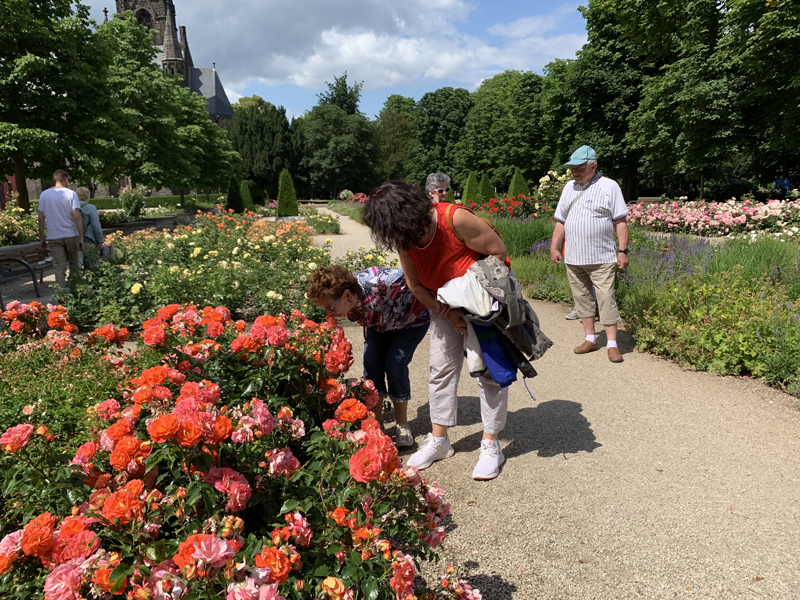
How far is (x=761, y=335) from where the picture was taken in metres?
4.14

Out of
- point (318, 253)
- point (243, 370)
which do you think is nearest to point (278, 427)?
point (243, 370)

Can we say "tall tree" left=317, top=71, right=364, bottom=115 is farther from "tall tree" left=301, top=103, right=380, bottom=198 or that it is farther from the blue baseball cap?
the blue baseball cap

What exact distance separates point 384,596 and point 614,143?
27095 mm

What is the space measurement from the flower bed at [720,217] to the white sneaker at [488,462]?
30.1 feet

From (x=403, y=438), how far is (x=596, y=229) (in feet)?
8.65

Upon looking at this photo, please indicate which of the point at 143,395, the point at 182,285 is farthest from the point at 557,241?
the point at 143,395

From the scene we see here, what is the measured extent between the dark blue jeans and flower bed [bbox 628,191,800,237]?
9109mm

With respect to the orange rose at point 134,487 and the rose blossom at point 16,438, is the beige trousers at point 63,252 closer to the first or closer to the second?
the rose blossom at point 16,438

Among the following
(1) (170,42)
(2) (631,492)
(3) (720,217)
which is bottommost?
(2) (631,492)

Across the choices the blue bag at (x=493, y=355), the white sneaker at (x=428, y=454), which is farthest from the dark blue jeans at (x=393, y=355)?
the blue bag at (x=493, y=355)

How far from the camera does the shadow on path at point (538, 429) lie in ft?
10.7

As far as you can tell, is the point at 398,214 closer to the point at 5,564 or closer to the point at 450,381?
the point at 450,381

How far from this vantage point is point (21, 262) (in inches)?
297

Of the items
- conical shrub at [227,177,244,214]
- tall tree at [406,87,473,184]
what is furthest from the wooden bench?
tall tree at [406,87,473,184]
